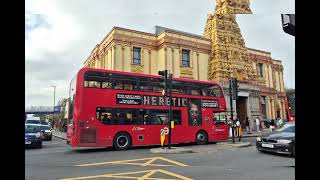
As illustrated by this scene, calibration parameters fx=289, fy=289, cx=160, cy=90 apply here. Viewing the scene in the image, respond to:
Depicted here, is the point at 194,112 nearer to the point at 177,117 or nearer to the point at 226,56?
the point at 177,117

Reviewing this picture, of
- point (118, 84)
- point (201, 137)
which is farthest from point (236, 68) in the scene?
point (118, 84)

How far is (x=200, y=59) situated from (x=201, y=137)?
15964 millimetres

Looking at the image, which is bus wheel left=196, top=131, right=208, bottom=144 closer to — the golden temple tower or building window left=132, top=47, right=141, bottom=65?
building window left=132, top=47, right=141, bottom=65

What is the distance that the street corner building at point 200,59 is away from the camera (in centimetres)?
2769

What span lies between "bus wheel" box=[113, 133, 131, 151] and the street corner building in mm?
13169

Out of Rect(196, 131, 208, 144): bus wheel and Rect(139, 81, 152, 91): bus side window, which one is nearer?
Rect(139, 81, 152, 91): bus side window

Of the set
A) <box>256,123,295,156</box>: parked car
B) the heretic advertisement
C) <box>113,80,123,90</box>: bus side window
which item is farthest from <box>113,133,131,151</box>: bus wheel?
<box>256,123,295,156</box>: parked car

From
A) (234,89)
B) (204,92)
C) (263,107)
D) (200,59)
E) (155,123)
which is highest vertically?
(200,59)

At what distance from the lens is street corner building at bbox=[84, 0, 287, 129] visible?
90.8 feet

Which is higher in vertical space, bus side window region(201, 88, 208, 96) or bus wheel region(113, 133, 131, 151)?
bus side window region(201, 88, 208, 96)

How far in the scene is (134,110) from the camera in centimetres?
1459
